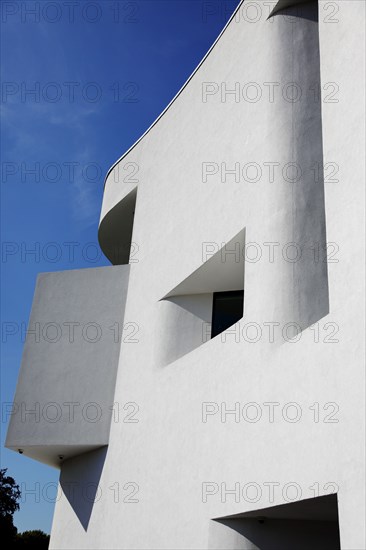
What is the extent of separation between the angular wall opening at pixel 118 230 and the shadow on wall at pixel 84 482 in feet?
20.8

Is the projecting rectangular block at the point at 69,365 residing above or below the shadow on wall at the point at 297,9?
below

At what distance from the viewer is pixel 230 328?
354 inches

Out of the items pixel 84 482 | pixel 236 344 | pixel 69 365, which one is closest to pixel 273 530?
pixel 236 344

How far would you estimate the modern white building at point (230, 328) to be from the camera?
22.3ft

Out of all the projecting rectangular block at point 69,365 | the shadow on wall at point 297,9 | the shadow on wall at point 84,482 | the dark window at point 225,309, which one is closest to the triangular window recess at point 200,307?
the dark window at point 225,309

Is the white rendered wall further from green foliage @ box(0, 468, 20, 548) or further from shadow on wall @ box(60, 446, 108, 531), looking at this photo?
green foliage @ box(0, 468, 20, 548)

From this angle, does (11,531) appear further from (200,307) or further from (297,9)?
(297,9)

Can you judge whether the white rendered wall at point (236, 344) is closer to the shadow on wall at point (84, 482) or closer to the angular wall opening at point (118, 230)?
the shadow on wall at point (84, 482)

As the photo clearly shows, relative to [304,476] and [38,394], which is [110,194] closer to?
[38,394]

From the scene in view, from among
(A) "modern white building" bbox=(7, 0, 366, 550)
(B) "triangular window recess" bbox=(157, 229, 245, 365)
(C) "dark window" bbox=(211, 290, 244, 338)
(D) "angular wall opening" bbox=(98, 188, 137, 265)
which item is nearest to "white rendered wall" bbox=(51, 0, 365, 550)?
(A) "modern white building" bbox=(7, 0, 366, 550)

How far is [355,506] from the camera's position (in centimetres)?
553

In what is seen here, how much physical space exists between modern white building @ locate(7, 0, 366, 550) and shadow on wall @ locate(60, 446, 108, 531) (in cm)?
4

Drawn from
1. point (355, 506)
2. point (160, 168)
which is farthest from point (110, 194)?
point (355, 506)

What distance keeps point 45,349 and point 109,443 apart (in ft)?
8.41
